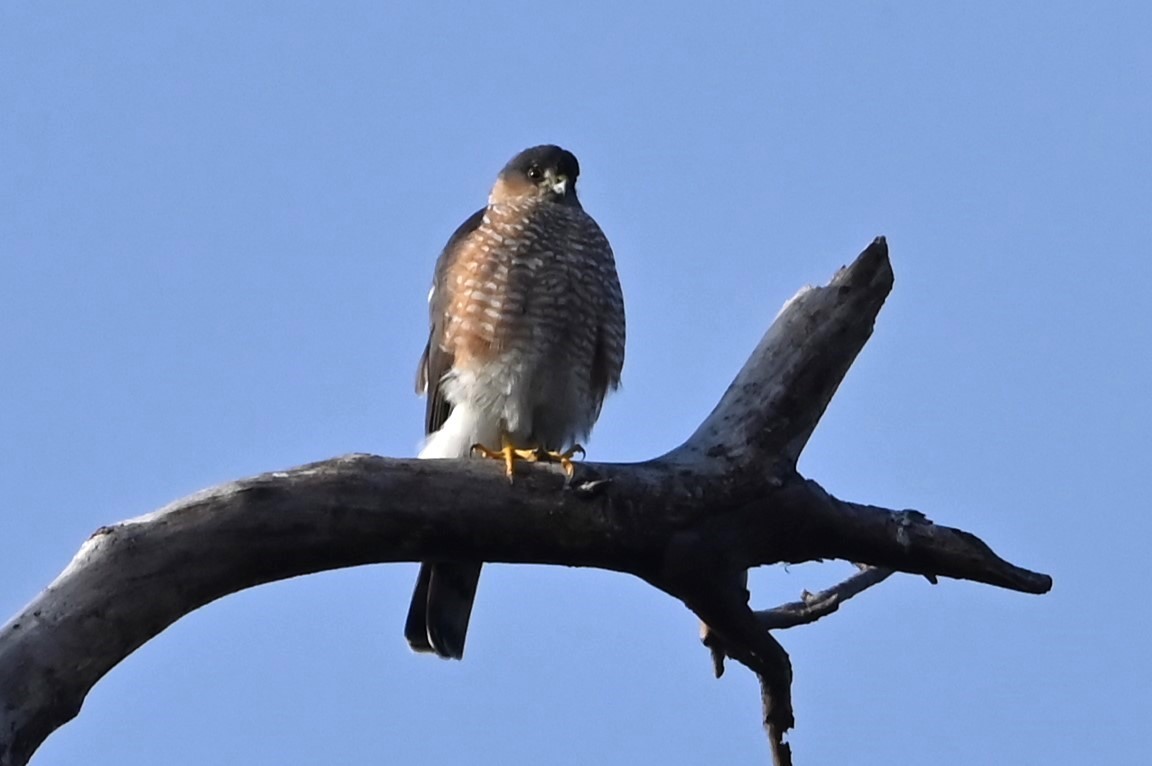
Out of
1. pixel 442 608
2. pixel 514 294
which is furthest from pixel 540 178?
pixel 442 608

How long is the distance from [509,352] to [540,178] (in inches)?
43.6

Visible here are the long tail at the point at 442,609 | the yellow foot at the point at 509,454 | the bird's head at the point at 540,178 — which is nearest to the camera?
the yellow foot at the point at 509,454

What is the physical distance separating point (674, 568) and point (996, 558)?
93cm

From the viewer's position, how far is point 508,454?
457cm

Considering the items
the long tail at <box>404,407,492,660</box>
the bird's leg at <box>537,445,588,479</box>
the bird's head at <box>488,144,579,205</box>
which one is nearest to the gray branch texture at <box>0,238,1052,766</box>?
the bird's leg at <box>537,445,588,479</box>

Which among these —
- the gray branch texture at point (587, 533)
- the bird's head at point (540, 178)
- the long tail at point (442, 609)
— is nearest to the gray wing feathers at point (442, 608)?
the long tail at point (442, 609)

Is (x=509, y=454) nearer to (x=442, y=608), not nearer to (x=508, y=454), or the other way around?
(x=508, y=454)

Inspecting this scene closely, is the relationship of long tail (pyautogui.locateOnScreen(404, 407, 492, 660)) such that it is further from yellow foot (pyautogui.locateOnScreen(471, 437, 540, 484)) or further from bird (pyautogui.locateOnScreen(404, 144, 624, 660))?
yellow foot (pyautogui.locateOnScreen(471, 437, 540, 484))

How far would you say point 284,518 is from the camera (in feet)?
13.0

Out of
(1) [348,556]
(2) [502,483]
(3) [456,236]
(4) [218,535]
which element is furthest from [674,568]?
(3) [456,236]

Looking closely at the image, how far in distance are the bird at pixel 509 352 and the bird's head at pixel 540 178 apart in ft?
0.90

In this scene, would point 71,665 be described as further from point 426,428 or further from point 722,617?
point 426,428

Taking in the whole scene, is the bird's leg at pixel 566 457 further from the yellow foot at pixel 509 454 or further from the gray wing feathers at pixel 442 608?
the gray wing feathers at pixel 442 608

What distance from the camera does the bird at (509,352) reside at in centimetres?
555
